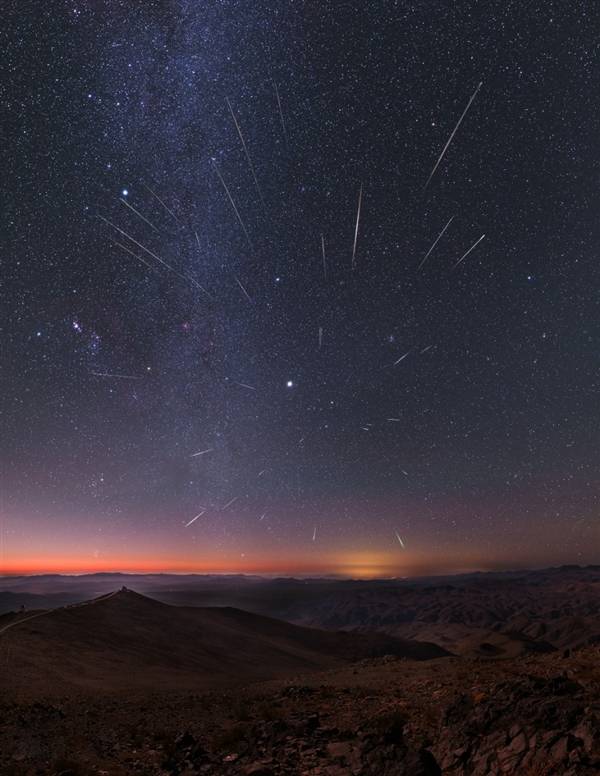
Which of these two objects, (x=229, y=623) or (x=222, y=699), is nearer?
(x=222, y=699)

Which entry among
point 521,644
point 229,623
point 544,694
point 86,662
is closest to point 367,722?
point 544,694

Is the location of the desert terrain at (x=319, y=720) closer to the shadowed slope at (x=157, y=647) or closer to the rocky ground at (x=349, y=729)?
the rocky ground at (x=349, y=729)

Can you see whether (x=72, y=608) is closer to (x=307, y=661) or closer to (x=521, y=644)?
(x=307, y=661)

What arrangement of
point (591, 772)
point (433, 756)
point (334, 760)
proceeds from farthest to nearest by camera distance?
point (334, 760), point (433, 756), point (591, 772)

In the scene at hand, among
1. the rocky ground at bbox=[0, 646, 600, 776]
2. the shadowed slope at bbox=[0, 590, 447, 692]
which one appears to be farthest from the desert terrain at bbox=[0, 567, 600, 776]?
the shadowed slope at bbox=[0, 590, 447, 692]

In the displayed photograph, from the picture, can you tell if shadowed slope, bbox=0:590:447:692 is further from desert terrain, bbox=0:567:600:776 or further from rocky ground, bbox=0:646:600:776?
rocky ground, bbox=0:646:600:776

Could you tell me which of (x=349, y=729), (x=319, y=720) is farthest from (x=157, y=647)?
(x=349, y=729)

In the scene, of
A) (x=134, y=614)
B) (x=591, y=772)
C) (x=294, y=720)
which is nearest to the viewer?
(x=591, y=772)

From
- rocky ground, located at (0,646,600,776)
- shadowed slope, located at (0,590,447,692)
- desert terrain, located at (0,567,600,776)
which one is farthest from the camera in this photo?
shadowed slope, located at (0,590,447,692)

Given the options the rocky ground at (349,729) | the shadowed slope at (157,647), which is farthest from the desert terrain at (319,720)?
the shadowed slope at (157,647)
